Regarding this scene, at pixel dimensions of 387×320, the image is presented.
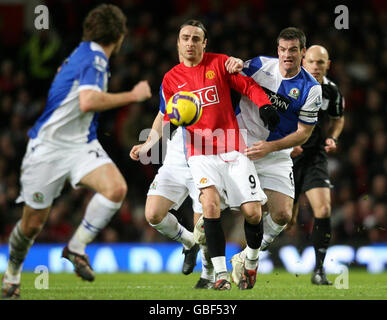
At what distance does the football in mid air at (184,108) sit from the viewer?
237 inches

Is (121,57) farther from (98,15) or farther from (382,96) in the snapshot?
(98,15)

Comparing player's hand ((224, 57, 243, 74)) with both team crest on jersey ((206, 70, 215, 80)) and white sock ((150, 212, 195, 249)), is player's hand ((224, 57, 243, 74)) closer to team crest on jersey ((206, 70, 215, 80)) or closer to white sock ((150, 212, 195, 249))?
team crest on jersey ((206, 70, 215, 80))

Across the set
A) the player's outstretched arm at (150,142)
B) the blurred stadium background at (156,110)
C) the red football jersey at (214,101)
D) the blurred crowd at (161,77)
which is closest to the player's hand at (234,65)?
the red football jersey at (214,101)

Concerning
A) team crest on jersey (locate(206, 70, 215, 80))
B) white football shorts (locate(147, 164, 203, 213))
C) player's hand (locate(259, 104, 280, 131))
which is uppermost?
team crest on jersey (locate(206, 70, 215, 80))

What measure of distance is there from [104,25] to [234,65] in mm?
1281

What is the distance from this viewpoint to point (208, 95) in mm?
6371

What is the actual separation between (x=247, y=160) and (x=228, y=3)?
974cm

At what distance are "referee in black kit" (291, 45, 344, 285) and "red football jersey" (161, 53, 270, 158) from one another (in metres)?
1.42

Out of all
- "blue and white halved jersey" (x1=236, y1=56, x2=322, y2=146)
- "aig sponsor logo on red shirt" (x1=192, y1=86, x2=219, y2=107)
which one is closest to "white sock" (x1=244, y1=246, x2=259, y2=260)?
"blue and white halved jersey" (x1=236, y1=56, x2=322, y2=146)

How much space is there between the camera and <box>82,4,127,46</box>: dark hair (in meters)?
5.66

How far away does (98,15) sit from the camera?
224 inches

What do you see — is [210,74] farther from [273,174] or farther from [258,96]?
[273,174]

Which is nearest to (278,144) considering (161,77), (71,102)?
(71,102)
